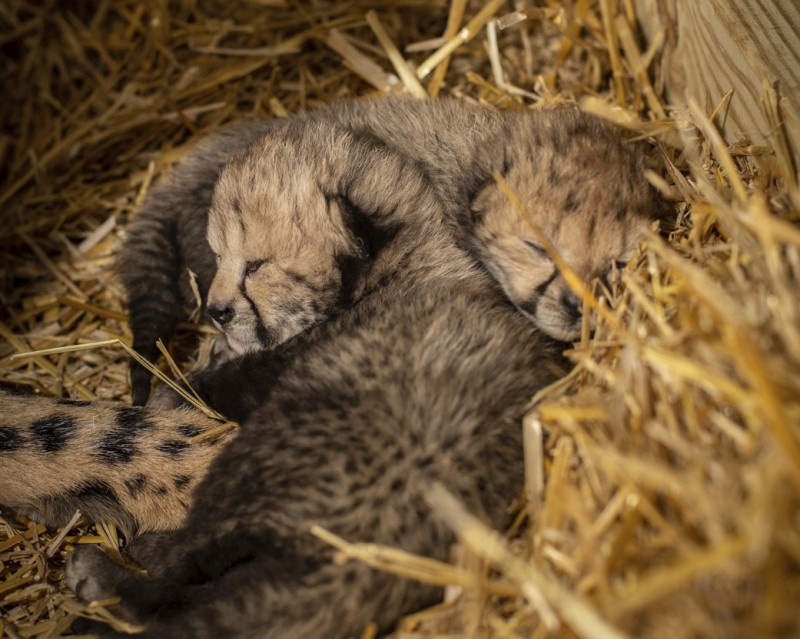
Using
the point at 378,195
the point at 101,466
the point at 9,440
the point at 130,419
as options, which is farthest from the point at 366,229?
the point at 9,440

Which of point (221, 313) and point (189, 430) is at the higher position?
point (221, 313)

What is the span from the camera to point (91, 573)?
215 cm

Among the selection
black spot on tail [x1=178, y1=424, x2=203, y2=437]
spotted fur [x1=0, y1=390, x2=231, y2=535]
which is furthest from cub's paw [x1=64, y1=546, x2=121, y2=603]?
black spot on tail [x1=178, y1=424, x2=203, y2=437]

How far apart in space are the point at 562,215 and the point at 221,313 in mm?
1058

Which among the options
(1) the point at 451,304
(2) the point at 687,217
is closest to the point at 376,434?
(1) the point at 451,304

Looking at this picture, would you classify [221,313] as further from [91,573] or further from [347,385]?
[91,573]

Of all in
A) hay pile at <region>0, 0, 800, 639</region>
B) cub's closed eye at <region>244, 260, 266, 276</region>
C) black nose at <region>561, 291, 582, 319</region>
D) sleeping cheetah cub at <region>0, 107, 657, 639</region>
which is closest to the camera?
hay pile at <region>0, 0, 800, 639</region>

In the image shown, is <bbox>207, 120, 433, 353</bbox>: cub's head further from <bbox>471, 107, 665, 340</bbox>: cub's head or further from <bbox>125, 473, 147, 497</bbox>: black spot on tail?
<bbox>125, 473, 147, 497</bbox>: black spot on tail

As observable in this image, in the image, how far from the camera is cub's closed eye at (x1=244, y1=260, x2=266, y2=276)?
7.52 ft

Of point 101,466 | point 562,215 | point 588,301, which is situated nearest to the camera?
point 588,301

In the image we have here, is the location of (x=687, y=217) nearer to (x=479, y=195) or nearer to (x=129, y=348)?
(x=479, y=195)

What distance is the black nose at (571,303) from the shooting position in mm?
2059

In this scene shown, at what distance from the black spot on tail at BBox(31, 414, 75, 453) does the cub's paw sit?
318 millimetres

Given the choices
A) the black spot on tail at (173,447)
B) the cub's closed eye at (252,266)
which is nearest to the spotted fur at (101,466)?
the black spot on tail at (173,447)
